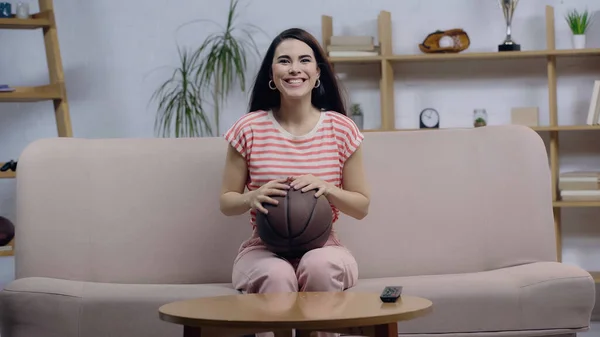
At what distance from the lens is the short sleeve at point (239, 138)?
2707 mm

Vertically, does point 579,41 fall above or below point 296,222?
above

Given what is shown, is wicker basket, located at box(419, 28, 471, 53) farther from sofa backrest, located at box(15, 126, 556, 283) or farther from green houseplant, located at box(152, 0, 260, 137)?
sofa backrest, located at box(15, 126, 556, 283)

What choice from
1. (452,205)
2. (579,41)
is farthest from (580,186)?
(452,205)

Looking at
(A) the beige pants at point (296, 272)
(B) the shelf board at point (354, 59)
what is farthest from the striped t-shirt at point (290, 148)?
(B) the shelf board at point (354, 59)

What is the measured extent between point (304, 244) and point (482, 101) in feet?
9.41

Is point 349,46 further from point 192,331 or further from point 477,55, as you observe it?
point 192,331

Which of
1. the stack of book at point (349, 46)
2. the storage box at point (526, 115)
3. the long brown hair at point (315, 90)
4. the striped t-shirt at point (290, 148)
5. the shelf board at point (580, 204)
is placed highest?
the stack of book at point (349, 46)

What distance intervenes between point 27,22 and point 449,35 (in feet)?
7.08

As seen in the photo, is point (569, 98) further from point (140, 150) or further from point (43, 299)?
point (43, 299)

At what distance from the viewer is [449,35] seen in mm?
4867

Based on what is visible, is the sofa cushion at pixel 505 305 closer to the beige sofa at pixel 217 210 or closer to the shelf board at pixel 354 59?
the beige sofa at pixel 217 210

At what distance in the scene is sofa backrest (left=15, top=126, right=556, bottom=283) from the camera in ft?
10.0

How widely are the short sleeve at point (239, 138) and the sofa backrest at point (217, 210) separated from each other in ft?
1.42

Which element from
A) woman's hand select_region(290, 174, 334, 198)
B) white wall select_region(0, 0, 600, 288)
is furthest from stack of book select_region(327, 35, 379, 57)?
woman's hand select_region(290, 174, 334, 198)
